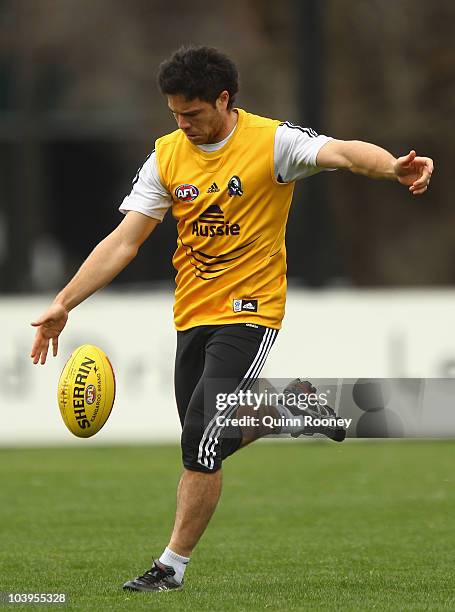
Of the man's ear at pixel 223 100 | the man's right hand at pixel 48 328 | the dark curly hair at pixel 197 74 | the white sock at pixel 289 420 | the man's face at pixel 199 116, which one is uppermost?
the dark curly hair at pixel 197 74

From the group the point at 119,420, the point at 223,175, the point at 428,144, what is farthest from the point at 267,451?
the point at 428,144

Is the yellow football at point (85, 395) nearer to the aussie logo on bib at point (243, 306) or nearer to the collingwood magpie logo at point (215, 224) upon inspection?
the aussie logo on bib at point (243, 306)

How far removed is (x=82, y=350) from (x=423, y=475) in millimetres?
5196

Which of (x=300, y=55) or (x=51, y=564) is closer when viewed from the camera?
(x=51, y=564)

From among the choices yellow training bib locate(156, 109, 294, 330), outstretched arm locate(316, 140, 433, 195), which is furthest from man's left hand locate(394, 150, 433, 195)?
yellow training bib locate(156, 109, 294, 330)

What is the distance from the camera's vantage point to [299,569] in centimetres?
784

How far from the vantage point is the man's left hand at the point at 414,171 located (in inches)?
257

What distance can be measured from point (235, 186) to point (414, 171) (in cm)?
94

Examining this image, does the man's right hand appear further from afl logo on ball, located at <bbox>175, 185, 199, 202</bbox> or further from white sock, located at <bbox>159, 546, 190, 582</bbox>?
white sock, located at <bbox>159, 546, 190, 582</bbox>

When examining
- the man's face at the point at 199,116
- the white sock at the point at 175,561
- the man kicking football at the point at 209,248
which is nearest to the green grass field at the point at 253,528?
the white sock at the point at 175,561

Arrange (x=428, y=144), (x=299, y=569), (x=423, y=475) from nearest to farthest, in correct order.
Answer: (x=299, y=569) → (x=423, y=475) → (x=428, y=144)

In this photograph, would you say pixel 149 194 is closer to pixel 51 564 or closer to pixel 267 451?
pixel 51 564

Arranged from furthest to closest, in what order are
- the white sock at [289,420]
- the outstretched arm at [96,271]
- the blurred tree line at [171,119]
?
the blurred tree line at [171,119], the outstretched arm at [96,271], the white sock at [289,420]

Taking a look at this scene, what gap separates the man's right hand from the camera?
7.20 m
